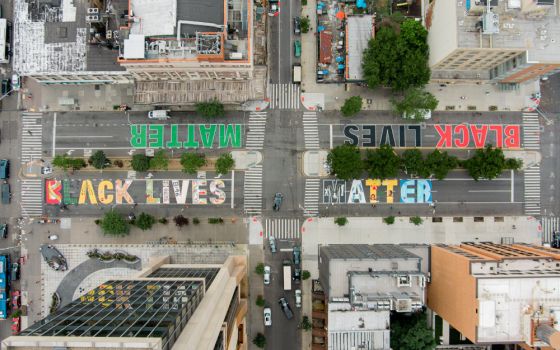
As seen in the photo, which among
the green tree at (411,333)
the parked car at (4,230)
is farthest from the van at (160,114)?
the green tree at (411,333)

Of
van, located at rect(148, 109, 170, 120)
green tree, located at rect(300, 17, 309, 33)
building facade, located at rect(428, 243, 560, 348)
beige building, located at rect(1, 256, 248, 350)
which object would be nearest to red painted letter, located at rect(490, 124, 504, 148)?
building facade, located at rect(428, 243, 560, 348)

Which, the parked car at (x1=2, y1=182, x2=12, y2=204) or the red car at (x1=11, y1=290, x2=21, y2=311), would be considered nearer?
the red car at (x1=11, y1=290, x2=21, y2=311)

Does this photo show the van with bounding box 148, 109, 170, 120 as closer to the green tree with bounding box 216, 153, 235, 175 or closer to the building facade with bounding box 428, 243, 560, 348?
the green tree with bounding box 216, 153, 235, 175

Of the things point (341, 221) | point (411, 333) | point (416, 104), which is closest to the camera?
point (411, 333)

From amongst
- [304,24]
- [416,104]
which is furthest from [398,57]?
[304,24]

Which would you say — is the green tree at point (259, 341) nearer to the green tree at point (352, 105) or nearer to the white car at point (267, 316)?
the white car at point (267, 316)

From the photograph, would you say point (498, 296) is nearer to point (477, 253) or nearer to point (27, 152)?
point (477, 253)

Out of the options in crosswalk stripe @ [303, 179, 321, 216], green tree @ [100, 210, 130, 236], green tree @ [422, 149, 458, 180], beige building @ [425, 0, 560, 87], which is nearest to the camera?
Result: beige building @ [425, 0, 560, 87]

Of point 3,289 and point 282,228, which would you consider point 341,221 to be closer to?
point 282,228
